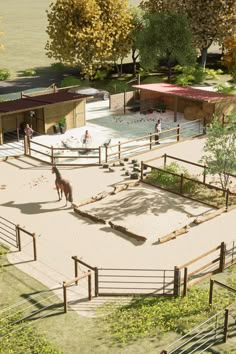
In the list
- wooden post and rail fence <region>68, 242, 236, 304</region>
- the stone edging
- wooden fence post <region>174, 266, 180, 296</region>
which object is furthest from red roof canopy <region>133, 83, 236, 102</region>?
wooden fence post <region>174, 266, 180, 296</region>

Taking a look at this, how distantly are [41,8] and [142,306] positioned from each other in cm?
14733

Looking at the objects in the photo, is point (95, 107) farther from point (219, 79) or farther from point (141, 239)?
point (141, 239)

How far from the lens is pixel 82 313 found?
63.9 ft

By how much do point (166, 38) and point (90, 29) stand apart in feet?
31.0

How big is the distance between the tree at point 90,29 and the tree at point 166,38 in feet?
9.08

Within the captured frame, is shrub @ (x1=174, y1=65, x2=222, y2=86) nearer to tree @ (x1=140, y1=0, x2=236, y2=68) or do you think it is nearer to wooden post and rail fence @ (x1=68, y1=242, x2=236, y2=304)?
tree @ (x1=140, y1=0, x2=236, y2=68)

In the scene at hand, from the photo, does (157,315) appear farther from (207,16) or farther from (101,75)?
(207,16)

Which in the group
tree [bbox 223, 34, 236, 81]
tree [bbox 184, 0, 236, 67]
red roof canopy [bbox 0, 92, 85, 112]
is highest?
tree [bbox 184, 0, 236, 67]

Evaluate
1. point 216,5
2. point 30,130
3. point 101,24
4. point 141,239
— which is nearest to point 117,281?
point 141,239

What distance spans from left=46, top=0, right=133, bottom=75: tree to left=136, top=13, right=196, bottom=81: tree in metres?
2.77

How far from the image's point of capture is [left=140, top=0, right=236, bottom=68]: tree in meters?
64.1

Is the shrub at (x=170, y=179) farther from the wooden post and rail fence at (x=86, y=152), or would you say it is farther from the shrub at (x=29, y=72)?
the shrub at (x=29, y=72)

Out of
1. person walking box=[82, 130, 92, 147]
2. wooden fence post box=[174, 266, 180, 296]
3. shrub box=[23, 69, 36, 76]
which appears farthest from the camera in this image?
shrub box=[23, 69, 36, 76]

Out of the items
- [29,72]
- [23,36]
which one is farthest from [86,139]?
[23,36]
